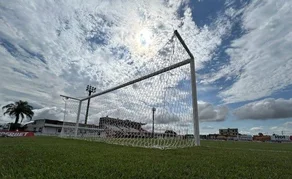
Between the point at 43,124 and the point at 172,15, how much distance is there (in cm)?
4240

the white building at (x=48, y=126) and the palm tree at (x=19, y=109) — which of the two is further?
the white building at (x=48, y=126)

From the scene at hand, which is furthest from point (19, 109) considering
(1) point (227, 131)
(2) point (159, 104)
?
(1) point (227, 131)

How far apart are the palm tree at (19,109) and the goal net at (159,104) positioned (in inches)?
1144

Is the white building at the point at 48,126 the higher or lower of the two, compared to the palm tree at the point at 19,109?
lower

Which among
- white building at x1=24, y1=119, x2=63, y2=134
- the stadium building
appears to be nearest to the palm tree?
white building at x1=24, y1=119, x2=63, y2=134

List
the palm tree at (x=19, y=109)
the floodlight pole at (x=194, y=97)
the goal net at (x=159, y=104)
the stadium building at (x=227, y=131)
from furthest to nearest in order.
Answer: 1. the stadium building at (x=227, y=131)
2. the palm tree at (x=19, y=109)
3. the floodlight pole at (x=194, y=97)
4. the goal net at (x=159, y=104)

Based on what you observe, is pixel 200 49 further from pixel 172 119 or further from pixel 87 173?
pixel 87 173

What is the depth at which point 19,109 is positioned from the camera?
29891 millimetres

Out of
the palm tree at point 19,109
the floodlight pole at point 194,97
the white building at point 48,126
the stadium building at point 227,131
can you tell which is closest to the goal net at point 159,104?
the floodlight pole at point 194,97

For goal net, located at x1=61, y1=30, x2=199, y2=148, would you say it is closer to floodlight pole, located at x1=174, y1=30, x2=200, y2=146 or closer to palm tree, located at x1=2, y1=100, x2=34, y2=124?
floodlight pole, located at x1=174, y1=30, x2=200, y2=146

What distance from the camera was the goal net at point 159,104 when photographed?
5.95 m

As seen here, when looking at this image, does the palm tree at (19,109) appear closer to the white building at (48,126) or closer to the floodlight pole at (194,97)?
the white building at (48,126)

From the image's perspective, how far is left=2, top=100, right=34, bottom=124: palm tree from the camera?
29484 millimetres

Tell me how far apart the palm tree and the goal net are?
29.1m
